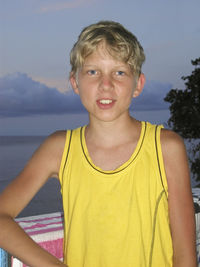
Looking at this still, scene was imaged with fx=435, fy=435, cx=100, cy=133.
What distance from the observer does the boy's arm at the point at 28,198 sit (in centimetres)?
158

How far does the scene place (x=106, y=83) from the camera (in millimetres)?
1737

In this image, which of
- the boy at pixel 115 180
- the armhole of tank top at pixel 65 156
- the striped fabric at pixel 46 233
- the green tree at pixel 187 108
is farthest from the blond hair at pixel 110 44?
the green tree at pixel 187 108

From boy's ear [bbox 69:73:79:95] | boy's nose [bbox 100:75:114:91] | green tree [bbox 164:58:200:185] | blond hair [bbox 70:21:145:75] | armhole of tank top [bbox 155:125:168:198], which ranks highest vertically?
green tree [bbox 164:58:200:185]

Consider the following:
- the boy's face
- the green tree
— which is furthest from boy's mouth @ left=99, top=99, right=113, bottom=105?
the green tree

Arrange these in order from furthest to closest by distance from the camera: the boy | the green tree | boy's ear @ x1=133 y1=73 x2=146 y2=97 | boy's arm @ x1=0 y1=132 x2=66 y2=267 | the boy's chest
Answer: the green tree, boy's ear @ x1=133 y1=73 x2=146 y2=97, the boy's chest, the boy, boy's arm @ x1=0 y1=132 x2=66 y2=267

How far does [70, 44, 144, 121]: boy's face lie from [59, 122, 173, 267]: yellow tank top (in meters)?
0.19

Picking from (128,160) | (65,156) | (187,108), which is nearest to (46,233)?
(65,156)

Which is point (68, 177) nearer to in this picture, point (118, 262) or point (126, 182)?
point (126, 182)

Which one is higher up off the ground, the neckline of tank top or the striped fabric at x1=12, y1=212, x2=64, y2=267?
the neckline of tank top

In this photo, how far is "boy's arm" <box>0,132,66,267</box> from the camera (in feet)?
5.18

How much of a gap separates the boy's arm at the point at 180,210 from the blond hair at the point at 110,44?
1.36 feet

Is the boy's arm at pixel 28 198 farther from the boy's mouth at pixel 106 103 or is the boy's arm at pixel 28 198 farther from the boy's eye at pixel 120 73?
the boy's eye at pixel 120 73

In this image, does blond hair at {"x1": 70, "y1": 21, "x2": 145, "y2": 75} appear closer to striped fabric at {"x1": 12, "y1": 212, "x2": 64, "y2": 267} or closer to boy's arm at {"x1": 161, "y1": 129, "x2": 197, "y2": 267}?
boy's arm at {"x1": 161, "y1": 129, "x2": 197, "y2": 267}

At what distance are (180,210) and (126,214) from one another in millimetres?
211
